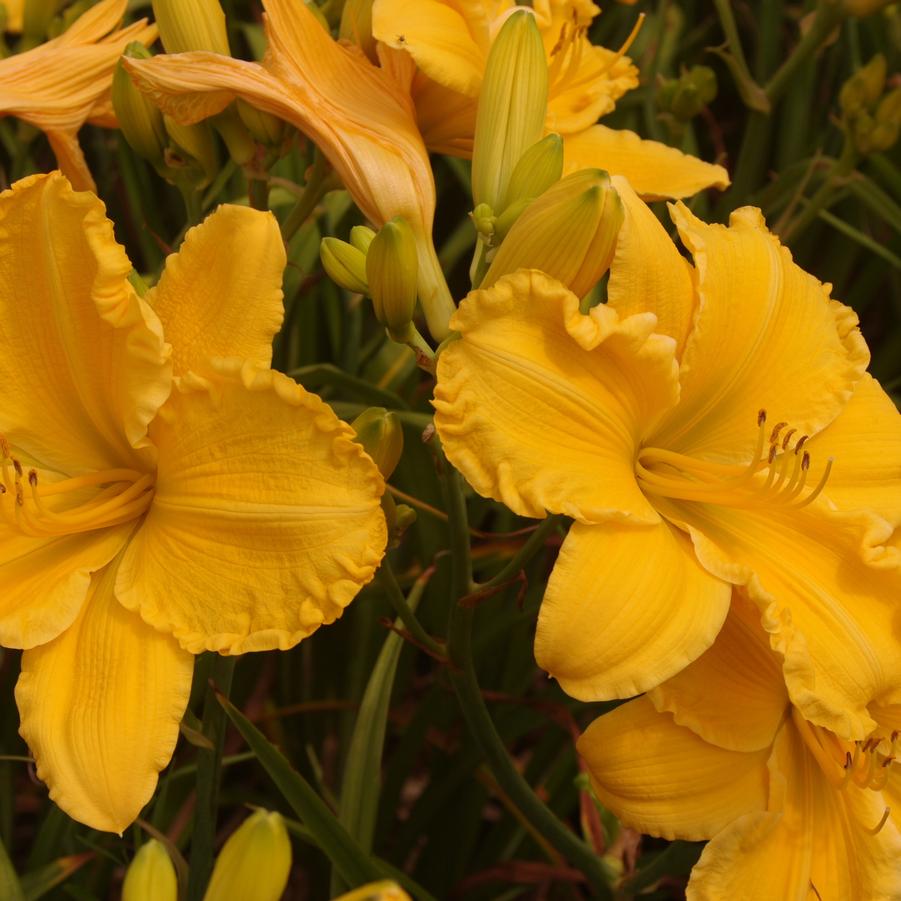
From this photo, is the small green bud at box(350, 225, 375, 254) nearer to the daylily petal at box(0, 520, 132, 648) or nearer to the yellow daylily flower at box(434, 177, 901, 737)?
the yellow daylily flower at box(434, 177, 901, 737)

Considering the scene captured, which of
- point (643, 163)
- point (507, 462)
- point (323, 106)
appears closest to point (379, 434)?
point (507, 462)

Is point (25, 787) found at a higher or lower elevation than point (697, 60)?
lower

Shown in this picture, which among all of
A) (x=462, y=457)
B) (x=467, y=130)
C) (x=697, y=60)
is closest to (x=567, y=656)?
(x=462, y=457)

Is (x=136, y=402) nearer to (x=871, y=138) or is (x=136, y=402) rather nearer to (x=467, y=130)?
(x=467, y=130)

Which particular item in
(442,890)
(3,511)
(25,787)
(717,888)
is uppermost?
(3,511)

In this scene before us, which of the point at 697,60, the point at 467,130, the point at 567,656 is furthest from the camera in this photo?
the point at 697,60

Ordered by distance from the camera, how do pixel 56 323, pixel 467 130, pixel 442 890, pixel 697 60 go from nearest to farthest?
pixel 56 323
pixel 467 130
pixel 442 890
pixel 697 60

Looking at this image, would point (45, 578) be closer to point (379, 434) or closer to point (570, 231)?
point (379, 434)

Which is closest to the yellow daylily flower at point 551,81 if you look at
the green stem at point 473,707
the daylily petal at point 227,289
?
the daylily petal at point 227,289
